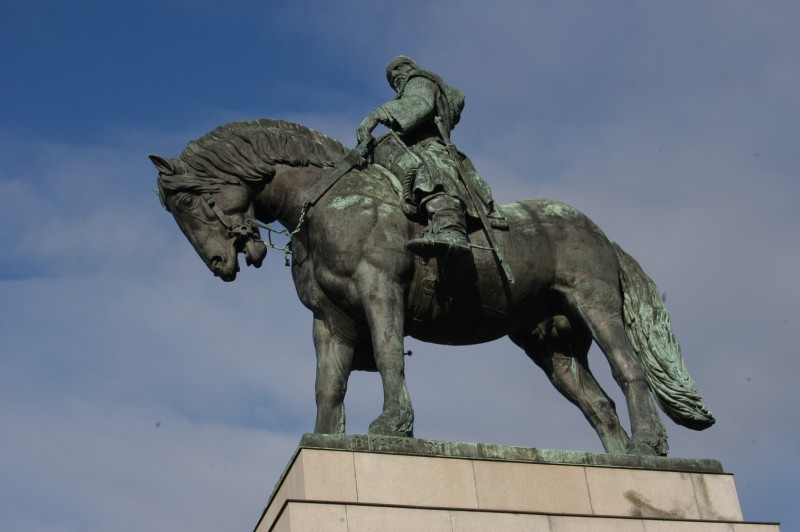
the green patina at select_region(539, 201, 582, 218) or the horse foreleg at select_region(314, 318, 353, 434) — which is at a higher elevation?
the green patina at select_region(539, 201, 582, 218)

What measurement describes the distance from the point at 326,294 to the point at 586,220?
115 inches

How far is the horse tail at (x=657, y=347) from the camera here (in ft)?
40.9

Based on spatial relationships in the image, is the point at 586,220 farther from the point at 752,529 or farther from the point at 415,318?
the point at 752,529

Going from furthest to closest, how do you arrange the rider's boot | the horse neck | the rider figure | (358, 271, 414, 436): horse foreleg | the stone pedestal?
the horse neck < the rider figure < the rider's boot < (358, 271, 414, 436): horse foreleg < the stone pedestal

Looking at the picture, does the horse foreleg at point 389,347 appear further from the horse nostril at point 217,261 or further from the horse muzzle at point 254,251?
the horse nostril at point 217,261

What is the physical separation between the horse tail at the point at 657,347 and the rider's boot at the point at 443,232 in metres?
2.14

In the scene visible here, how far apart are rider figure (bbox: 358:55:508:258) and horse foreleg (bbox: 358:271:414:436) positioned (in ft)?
1.57

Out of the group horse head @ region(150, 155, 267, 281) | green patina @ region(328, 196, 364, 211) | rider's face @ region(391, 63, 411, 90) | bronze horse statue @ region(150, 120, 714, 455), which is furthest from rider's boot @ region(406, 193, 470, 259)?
rider's face @ region(391, 63, 411, 90)

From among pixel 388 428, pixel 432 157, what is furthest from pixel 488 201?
pixel 388 428

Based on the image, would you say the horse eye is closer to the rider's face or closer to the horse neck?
the horse neck

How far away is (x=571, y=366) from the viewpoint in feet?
43.0

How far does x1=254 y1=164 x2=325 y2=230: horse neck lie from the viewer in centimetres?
1228

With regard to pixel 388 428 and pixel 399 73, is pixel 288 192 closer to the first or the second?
pixel 399 73

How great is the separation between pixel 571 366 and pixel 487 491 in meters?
2.89
